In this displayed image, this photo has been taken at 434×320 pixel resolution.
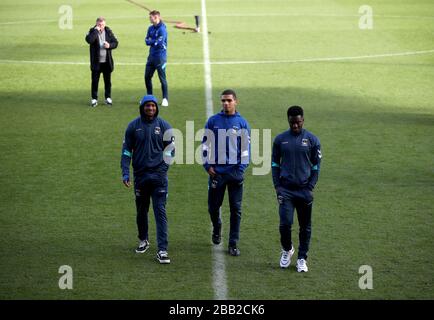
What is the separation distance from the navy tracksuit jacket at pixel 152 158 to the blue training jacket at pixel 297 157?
1566 millimetres

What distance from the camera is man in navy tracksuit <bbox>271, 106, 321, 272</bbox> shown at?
12.2m

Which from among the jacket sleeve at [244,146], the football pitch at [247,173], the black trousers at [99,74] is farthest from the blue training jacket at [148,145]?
the black trousers at [99,74]

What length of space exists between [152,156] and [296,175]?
1979 mm

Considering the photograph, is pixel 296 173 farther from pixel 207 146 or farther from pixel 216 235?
pixel 216 235

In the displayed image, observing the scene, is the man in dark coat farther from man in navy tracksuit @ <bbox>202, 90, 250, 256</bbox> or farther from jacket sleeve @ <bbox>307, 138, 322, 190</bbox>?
jacket sleeve @ <bbox>307, 138, 322, 190</bbox>

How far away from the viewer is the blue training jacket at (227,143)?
508 inches

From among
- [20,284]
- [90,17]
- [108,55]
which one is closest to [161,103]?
[108,55]

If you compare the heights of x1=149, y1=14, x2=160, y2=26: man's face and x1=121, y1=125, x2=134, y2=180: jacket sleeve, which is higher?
x1=149, y1=14, x2=160, y2=26: man's face

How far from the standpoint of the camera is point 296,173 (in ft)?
40.1

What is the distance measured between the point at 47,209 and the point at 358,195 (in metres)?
5.17

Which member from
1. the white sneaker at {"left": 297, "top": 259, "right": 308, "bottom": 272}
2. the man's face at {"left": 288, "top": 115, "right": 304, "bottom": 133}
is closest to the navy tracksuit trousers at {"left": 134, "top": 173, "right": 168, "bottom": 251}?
the white sneaker at {"left": 297, "top": 259, "right": 308, "bottom": 272}

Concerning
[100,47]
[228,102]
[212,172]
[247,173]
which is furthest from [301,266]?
[100,47]

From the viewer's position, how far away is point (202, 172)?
17.8 m

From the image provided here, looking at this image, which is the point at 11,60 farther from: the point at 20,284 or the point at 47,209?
the point at 20,284
